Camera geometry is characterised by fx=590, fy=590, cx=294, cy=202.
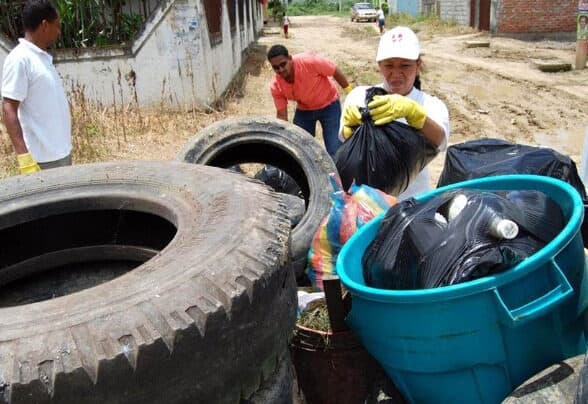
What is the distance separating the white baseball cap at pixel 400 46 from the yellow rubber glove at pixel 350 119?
0.94 feet

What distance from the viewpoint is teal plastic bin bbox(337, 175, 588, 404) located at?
1522mm

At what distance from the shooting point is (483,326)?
1.54m

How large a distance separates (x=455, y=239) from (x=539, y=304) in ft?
0.89

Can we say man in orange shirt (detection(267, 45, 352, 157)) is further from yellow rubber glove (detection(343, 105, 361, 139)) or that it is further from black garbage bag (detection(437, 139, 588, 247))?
black garbage bag (detection(437, 139, 588, 247))

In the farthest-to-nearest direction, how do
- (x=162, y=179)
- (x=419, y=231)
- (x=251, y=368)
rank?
(x=162, y=179), (x=419, y=231), (x=251, y=368)

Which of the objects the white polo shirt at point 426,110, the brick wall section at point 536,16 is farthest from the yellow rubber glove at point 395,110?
the brick wall section at point 536,16

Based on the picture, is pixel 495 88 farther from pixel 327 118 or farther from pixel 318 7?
pixel 318 7

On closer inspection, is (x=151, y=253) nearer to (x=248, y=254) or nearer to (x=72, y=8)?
(x=248, y=254)

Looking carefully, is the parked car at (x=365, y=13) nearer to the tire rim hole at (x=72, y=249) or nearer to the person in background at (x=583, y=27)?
the person in background at (x=583, y=27)

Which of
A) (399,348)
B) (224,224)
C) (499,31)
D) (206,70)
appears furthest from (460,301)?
(499,31)

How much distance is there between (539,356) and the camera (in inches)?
64.1

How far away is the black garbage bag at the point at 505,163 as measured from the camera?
2.49 meters

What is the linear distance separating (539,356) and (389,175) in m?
1.32

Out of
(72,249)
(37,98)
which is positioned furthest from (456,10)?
(72,249)
